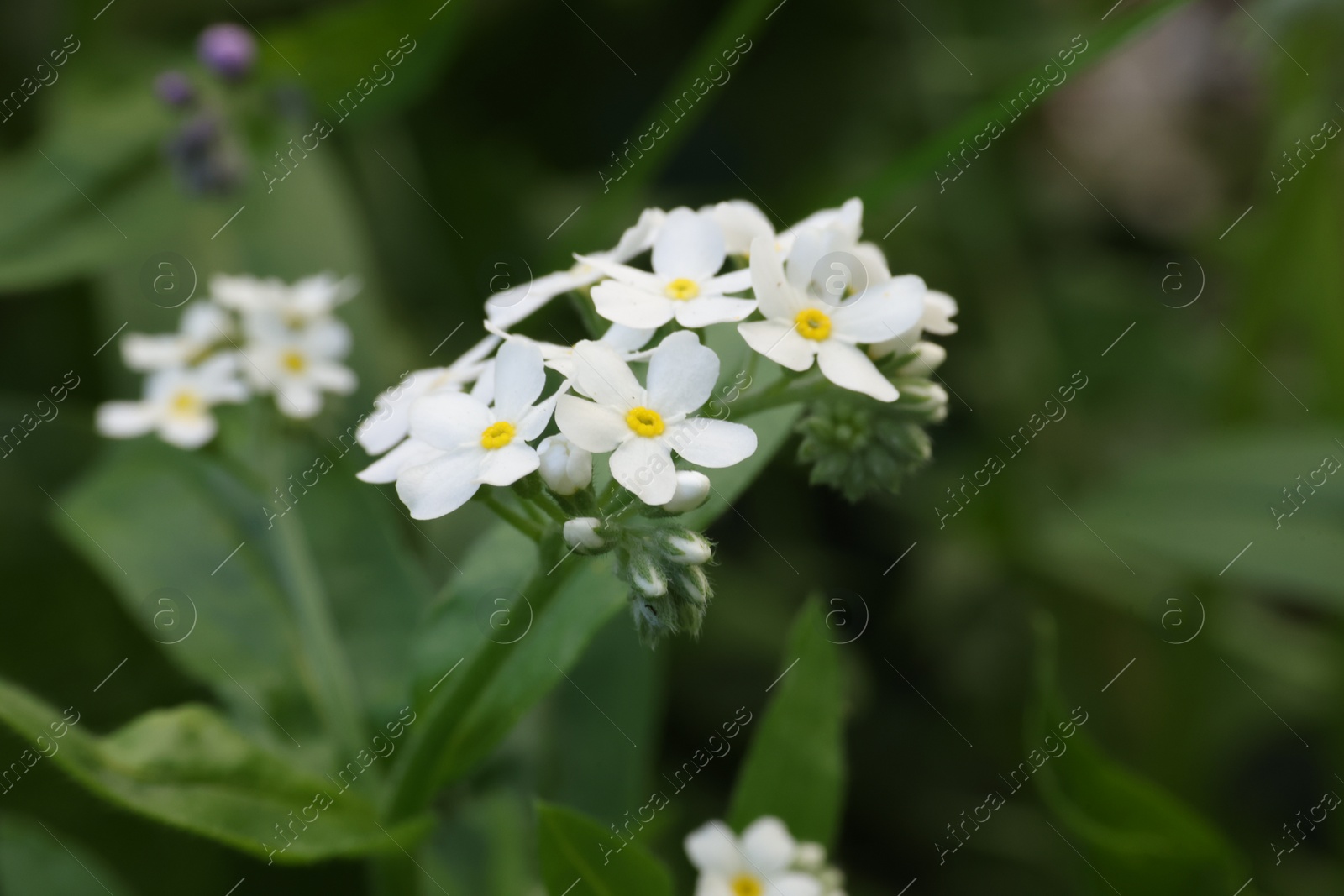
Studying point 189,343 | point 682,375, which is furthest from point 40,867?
point 682,375

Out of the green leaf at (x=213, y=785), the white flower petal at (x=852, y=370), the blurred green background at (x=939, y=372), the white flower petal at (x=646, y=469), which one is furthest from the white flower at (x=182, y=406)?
the white flower petal at (x=852, y=370)

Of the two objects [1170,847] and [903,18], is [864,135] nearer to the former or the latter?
[903,18]

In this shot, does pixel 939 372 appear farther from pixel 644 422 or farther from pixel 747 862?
pixel 644 422

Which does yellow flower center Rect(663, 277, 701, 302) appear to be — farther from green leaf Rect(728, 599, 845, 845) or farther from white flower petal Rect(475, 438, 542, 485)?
green leaf Rect(728, 599, 845, 845)

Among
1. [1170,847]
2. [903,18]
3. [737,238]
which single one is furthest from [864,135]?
[1170,847]

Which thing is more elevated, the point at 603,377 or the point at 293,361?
the point at 293,361

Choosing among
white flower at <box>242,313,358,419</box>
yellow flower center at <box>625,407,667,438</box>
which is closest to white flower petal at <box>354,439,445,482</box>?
yellow flower center at <box>625,407,667,438</box>

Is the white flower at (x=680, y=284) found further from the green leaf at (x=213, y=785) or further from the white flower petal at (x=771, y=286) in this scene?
the green leaf at (x=213, y=785)
